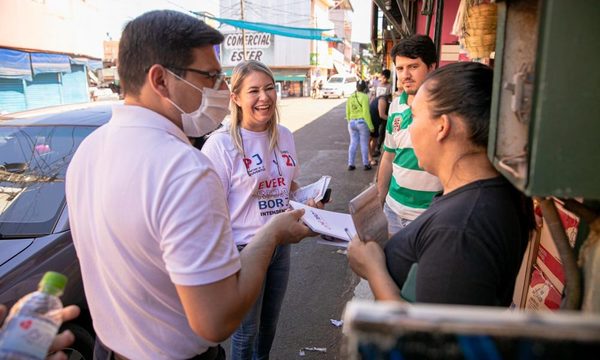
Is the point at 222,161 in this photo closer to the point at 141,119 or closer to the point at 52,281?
the point at 141,119

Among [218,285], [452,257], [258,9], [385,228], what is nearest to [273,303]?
[385,228]

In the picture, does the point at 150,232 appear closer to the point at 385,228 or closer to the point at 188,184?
the point at 188,184

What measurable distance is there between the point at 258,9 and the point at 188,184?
44600 mm

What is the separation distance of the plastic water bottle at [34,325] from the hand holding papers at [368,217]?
1.00m

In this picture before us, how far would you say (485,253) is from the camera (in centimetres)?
111

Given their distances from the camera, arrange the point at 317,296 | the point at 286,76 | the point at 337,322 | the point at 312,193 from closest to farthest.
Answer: the point at 312,193 < the point at 337,322 < the point at 317,296 < the point at 286,76

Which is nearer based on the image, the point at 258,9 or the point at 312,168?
the point at 312,168

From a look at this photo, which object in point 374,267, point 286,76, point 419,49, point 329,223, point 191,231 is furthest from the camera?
point 286,76

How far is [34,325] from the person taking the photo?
3.15 feet

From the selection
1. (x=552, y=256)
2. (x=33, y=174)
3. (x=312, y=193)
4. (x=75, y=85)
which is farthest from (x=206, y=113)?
(x=75, y=85)

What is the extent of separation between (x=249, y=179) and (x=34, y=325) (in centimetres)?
145

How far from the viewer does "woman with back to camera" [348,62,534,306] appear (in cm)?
111

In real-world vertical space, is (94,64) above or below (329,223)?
above

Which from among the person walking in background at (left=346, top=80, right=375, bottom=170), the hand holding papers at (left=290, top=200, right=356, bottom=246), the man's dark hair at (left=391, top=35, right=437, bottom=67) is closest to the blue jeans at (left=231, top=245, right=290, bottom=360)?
the hand holding papers at (left=290, top=200, right=356, bottom=246)
